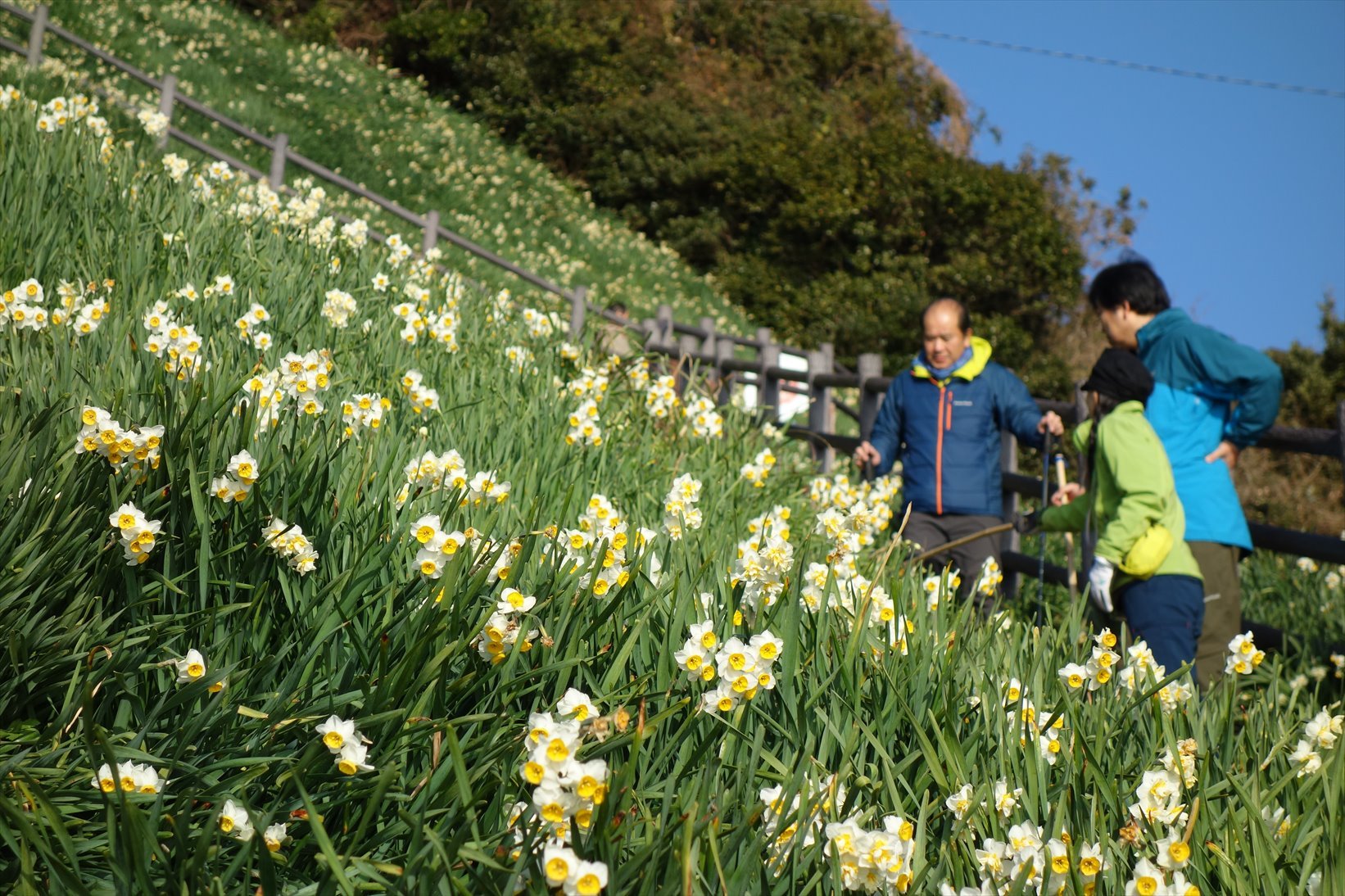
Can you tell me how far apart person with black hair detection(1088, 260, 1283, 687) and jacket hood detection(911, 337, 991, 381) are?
117cm

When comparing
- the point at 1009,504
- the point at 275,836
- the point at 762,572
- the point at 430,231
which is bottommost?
the point at 1009,504

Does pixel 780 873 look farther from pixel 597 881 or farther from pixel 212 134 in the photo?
pixel 212 134

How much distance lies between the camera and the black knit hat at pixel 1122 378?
3.51m

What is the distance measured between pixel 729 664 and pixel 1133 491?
2148mm

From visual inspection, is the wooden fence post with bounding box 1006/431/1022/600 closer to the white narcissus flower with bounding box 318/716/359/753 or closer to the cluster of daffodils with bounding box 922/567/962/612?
the cluster of daffodils with bounding box 922/567/962/612

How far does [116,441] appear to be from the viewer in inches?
76.5

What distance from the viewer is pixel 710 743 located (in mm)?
1774

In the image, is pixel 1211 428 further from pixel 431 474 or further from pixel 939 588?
pixel 431 474

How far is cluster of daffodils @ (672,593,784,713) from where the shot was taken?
1.70m

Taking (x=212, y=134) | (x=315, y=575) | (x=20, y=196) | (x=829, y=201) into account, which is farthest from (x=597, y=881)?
(x=829, y=201)

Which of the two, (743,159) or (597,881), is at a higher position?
(743,159)

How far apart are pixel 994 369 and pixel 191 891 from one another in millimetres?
4191

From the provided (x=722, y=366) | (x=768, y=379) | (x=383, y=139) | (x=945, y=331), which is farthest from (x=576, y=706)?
(x=383, y=139)

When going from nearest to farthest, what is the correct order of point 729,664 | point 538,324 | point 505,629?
point 729,664 → point 505,629 → point 538,324
